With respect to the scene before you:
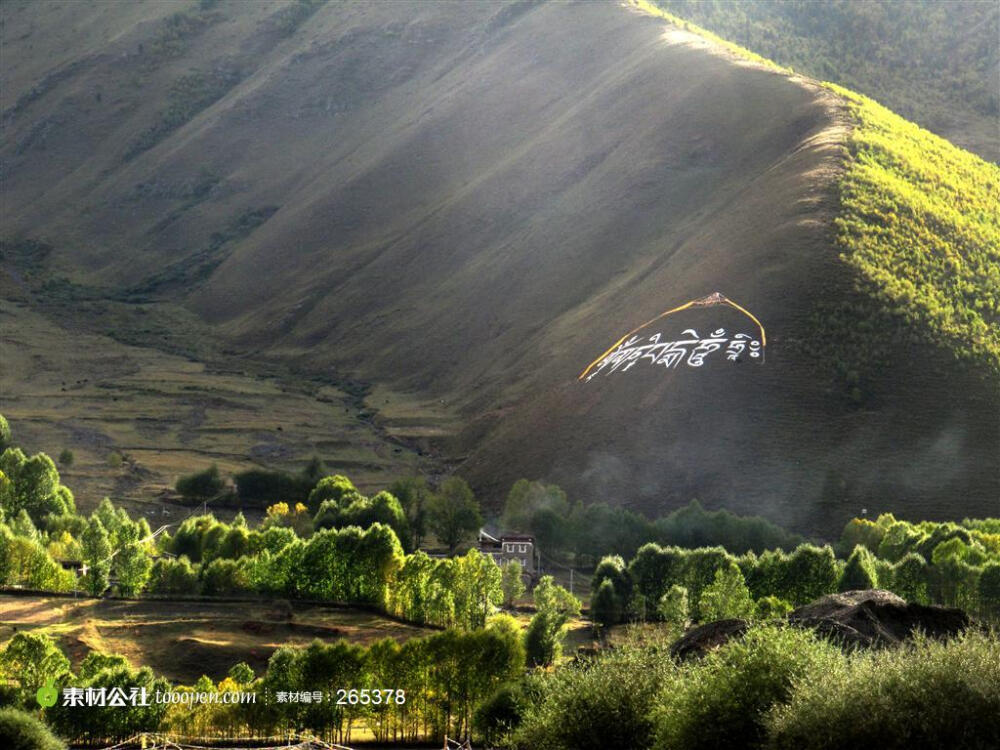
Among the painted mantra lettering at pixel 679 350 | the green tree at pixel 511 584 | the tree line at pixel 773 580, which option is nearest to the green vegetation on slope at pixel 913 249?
the painted mantra lettering at pixel 679 350

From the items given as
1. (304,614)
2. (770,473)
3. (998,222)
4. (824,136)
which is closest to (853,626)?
(304,614)

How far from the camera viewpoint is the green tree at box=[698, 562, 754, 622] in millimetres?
83688

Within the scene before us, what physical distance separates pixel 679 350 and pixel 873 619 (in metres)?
87.9

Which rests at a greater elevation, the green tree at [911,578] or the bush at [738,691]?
the bush at [738,691]

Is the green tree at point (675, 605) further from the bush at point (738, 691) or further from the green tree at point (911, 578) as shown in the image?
the bush at point (738, 691)

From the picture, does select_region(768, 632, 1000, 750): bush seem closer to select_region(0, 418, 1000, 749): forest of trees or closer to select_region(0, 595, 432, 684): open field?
select_region(0, 418, 1000, 749): forest of trees

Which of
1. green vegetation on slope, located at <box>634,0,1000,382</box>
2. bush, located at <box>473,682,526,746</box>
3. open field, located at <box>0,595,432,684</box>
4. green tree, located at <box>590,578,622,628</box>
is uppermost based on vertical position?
green vegetation on slope, located at <box>634,0,1000,382</box>

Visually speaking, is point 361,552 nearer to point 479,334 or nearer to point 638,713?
point 638,713

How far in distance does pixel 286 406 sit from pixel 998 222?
281 ft

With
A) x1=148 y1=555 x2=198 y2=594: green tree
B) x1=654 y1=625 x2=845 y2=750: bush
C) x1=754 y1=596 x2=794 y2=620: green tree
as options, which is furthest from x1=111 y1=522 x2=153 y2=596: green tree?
x1=654 y1=625 x2=845 y2=750: bush

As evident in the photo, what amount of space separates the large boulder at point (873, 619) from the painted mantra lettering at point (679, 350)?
80281 millimetres

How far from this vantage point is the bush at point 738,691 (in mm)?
43000

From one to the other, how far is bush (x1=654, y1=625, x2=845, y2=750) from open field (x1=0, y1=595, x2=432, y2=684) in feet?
137

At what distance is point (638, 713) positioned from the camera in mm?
47250
